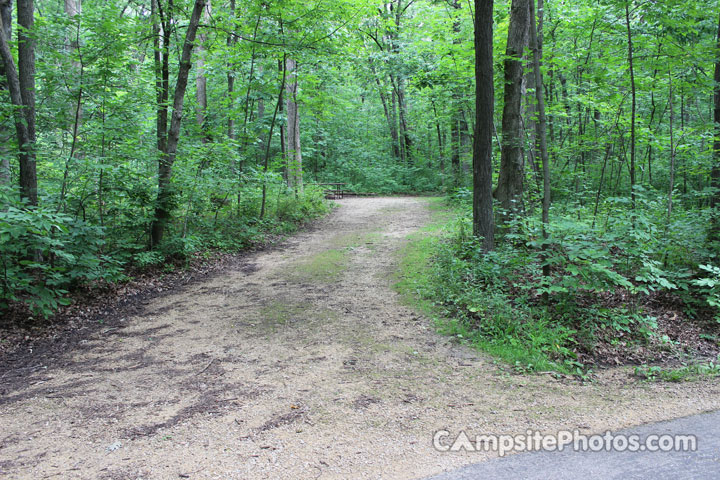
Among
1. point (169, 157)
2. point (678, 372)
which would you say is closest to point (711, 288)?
point (678, 372)

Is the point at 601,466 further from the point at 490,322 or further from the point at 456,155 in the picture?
the point at 456,155

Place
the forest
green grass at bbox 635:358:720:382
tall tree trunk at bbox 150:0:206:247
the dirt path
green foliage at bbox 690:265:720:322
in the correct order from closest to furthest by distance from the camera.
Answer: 1. the dirt path
2. green grass at bbox 635:358:720:382
3. the forest
4. green foliage at bbox 690:265:720:322
5. tall tree trunk at bbox 150:0:206:247

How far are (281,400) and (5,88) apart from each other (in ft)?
21.8

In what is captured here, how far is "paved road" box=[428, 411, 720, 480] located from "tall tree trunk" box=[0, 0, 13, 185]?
693 centimetres

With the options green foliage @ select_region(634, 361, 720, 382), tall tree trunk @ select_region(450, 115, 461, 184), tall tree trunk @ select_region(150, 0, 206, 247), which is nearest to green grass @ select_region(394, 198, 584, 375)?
green foliage @ select_region(634, 361, 720, 382)

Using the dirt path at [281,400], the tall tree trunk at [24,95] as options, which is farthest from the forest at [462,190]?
the dirt path at [281,400]

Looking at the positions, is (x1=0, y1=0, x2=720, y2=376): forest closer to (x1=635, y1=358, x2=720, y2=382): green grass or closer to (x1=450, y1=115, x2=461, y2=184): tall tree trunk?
(x1=635, y1=358, x2=720, y2=382): green grass

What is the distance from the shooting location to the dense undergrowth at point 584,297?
484 centimetres

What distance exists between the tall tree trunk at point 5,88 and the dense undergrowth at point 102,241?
4.15 ft

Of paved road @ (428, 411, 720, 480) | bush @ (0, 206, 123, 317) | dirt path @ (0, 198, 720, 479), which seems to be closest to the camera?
paved road @ (428, 411, 720, 480)

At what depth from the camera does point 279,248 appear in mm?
10156

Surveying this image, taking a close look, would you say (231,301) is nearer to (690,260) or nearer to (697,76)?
(690,260)

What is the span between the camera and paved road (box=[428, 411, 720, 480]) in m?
2.67

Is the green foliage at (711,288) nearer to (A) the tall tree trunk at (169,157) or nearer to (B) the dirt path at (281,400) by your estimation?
(B) the dirt path at (281,400)
